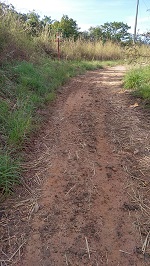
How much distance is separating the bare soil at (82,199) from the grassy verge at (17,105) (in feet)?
0.49

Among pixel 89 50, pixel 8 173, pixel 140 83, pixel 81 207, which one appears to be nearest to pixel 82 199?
pixel 81 207

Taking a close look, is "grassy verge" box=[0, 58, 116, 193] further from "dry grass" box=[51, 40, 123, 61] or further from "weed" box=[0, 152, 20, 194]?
"dry grass" box=[51, 40, 123, 61]

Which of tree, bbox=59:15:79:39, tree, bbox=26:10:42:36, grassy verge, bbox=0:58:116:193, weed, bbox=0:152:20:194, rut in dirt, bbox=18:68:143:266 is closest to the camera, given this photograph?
rut in dirt, bbox=18:68:143:266

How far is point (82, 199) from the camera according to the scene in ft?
7.08

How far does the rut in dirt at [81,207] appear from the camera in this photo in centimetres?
168

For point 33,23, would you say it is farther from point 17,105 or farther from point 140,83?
Result: point 17,105

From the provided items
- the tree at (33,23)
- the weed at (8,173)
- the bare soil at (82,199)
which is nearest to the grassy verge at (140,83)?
the bare soil at (82,199)

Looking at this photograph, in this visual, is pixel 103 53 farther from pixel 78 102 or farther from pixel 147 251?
pixel 147 251

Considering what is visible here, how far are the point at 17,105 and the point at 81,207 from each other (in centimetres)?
209

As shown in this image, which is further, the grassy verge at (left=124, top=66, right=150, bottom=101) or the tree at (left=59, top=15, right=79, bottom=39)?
the tree at (left=59, top=15, right=79, bottom=39)

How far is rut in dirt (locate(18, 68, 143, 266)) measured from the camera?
168 centimetres

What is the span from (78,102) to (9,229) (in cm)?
314

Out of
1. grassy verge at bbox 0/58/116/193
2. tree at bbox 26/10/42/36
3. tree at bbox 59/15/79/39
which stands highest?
tree at bbox 59/15/79/39

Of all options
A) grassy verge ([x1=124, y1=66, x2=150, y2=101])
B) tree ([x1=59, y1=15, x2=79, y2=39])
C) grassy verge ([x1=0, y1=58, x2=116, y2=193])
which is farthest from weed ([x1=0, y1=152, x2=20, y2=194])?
tree ([x1=59, y1=15, x2=79, y2=39])
